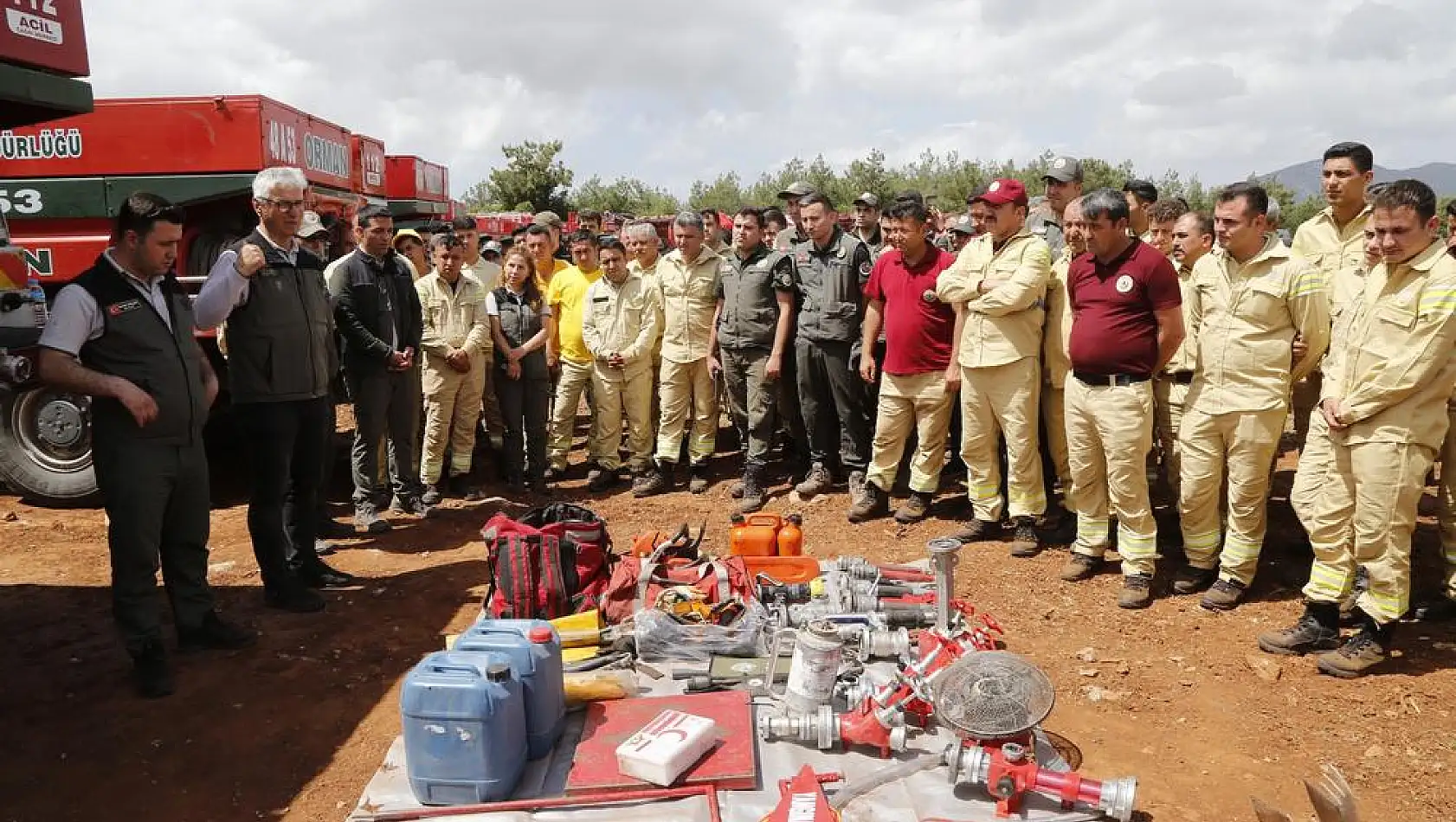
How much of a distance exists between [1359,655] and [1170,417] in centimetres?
212

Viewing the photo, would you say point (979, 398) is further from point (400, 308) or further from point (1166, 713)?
point (400, 308)

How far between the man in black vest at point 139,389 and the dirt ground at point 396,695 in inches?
19.3

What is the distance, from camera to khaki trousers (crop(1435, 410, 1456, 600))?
477 centimetres

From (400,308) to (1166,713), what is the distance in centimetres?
527

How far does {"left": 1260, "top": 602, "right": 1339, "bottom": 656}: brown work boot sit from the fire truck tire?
7.90 meters

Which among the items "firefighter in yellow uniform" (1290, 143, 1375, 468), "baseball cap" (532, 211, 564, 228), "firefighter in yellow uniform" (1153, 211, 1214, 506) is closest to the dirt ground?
"firefighter in yellow uniform" (1153, 211, 1214, 506)

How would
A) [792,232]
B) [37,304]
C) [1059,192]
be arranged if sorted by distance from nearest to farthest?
1. [37,304]
2. [1059,192]
3. [792,232]

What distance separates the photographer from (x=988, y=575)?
5863 millimetres

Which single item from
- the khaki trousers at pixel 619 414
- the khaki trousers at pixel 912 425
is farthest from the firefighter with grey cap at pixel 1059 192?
the khaki trousers at pixel 619 414

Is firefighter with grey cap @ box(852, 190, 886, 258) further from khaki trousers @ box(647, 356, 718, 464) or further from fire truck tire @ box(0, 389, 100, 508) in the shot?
fire truck tire @ box(0, 389, 100, 508)

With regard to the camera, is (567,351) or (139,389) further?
(567,351)

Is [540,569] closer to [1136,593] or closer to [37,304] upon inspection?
[37,304]

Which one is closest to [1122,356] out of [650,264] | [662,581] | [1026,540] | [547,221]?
[1026,540]

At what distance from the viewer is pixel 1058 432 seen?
636cm
